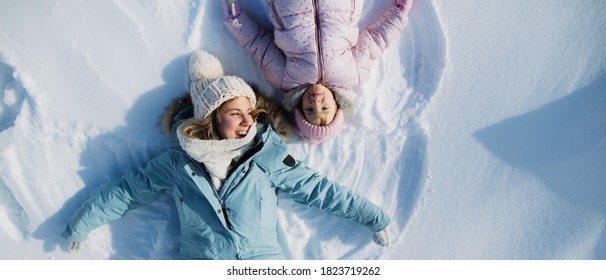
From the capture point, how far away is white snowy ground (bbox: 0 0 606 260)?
2.26m

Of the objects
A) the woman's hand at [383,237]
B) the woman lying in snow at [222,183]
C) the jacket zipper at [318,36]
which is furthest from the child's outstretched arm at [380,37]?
the woman's hand at [383,237]

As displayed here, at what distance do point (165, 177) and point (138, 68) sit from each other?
22.9 inches

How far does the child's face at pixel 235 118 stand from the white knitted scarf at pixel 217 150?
0.13 feet

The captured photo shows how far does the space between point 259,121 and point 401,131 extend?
0.76 m

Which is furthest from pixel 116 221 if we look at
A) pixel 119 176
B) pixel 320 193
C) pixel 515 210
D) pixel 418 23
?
pixel 515 210

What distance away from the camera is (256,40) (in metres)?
2.22

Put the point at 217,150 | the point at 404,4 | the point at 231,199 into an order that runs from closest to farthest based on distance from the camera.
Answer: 1. the point at 217,150
2. the point at 231,199
3. the point at 404,4

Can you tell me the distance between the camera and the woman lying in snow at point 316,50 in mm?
2092

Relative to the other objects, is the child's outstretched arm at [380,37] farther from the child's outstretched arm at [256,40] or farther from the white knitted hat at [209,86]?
the white knitted hat at [209,86]

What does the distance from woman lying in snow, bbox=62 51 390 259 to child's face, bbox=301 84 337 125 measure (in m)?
0.18

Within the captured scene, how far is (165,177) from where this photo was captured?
2.21 m

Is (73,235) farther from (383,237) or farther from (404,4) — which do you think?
(404,4)

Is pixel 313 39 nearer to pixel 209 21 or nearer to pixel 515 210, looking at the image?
pixel 209 21

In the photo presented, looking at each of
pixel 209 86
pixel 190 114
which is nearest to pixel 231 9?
pixel 209 86
